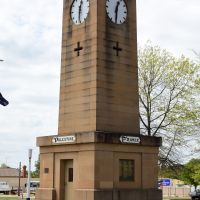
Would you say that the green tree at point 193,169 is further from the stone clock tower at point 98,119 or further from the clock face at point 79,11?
the clock face at point 79,11

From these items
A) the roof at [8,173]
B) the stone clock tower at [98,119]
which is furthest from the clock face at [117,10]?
the roof at [8,173]

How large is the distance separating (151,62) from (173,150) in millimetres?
6995

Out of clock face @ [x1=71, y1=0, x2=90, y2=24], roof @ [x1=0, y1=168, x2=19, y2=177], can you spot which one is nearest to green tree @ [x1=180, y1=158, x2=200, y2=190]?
clock face @ [x1=71, y1=0, x2=90, y2=24]

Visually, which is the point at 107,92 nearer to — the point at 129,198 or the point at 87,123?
the point at 87,123

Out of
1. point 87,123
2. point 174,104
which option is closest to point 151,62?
point 174,104

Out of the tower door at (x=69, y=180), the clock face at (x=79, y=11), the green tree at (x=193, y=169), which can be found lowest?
the tower door at (x=69, y=180)

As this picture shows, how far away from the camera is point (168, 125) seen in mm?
37875

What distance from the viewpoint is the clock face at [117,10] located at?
2316cm

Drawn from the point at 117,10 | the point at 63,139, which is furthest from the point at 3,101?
the point at 117,10

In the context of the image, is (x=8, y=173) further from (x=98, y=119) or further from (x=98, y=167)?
(x=98, y=167)

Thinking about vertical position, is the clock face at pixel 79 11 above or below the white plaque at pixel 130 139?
above

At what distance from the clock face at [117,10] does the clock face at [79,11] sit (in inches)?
40.2

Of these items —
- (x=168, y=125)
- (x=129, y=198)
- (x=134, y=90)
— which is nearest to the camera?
(x=129, y=198)

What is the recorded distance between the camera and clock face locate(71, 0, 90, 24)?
76.0ft
